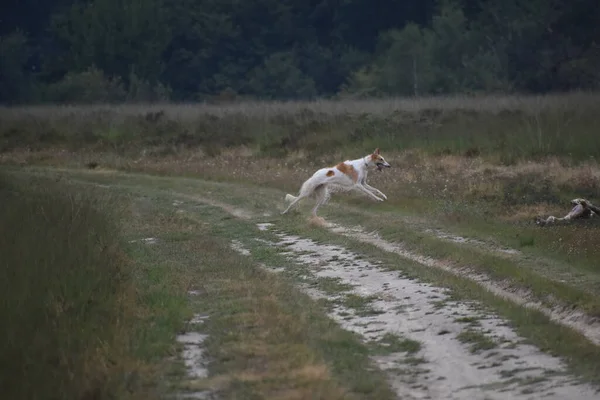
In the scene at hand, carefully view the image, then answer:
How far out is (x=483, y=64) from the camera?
54938 millimetres

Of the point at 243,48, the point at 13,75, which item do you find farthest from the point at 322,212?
the point at 13,75

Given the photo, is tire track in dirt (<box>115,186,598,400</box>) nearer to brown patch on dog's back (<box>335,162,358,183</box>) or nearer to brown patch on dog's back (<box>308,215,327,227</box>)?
brown patch on dog's back (<box>308,215,327,227</box>)

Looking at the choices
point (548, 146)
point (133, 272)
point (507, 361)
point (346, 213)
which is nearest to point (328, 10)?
point (548, 146)

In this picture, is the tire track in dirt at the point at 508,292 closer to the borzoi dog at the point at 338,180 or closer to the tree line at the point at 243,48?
the borzoi dog at the point at 338,180

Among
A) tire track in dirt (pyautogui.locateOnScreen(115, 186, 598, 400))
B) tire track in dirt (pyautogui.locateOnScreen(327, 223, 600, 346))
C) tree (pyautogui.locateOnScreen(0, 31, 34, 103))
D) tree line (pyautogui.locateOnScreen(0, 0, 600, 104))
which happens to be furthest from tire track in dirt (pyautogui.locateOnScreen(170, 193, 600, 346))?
tree (pyautogui.locateOnScreen(0, 31, 34, 103))

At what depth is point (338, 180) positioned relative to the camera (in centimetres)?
1867

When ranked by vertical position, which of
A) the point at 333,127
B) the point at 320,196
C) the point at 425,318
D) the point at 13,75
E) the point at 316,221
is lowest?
the point at 13,75

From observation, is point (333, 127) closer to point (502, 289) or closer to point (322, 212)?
point (322, 212)

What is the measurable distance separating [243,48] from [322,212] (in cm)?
5236

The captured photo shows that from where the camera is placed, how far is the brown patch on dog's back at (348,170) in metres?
18.8

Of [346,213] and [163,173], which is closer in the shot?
[346,213]

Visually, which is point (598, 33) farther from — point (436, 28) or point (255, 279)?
point (255, 279)

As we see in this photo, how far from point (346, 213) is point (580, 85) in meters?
31.3

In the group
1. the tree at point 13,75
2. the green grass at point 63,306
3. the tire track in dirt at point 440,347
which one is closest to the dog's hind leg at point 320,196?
the green grass at point 63,306
